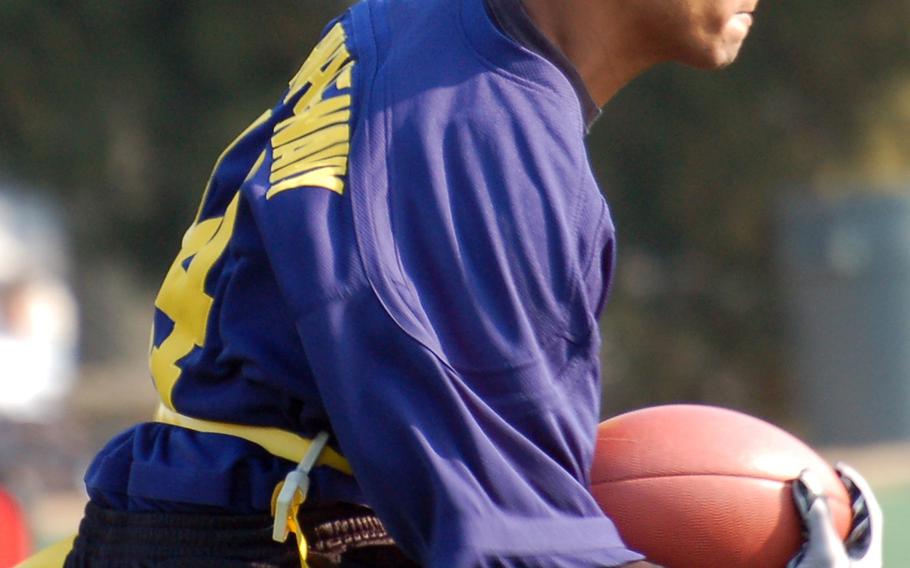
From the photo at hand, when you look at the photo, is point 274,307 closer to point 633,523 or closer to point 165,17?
point 633,523

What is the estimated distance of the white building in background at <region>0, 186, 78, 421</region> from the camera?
18062 mm

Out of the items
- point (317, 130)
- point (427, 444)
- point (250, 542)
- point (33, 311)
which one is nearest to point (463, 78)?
point (317, 130)

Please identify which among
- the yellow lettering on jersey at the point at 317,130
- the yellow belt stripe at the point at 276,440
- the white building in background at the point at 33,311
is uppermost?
the yellow lettering on jersey at the point at 317,130

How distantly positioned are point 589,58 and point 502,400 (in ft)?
1.85

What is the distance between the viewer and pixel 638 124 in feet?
48.1

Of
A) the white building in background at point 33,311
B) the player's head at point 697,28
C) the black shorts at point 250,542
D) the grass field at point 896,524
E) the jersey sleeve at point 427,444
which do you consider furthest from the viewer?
the white building in background at point 33,311

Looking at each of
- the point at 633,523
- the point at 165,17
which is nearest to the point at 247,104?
the point at 165,17

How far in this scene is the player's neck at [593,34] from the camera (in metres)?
2.36

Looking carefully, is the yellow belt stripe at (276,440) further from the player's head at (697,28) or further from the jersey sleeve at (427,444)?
the player's head at (697,28)

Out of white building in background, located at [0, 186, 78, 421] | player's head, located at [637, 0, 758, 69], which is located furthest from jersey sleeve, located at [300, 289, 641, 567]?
white building in background, located at [0, 186, 78, 421]

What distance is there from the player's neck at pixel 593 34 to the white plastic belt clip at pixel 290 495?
0.68 meters

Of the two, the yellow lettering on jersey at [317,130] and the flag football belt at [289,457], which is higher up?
the yellow lettering on jersey at [317,130]

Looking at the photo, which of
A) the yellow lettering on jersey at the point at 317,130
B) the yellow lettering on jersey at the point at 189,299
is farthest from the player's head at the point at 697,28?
the yellow lettering on jersey at the point at 189,299

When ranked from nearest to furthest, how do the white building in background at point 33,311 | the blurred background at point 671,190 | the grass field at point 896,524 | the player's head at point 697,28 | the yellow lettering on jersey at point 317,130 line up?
the yellow lettering on jersey at point 317,130 → the player's head at point 697,28 → the grass field at point 896,524 → the blurred background at point 671,190 → the white building in background at point 33,311
